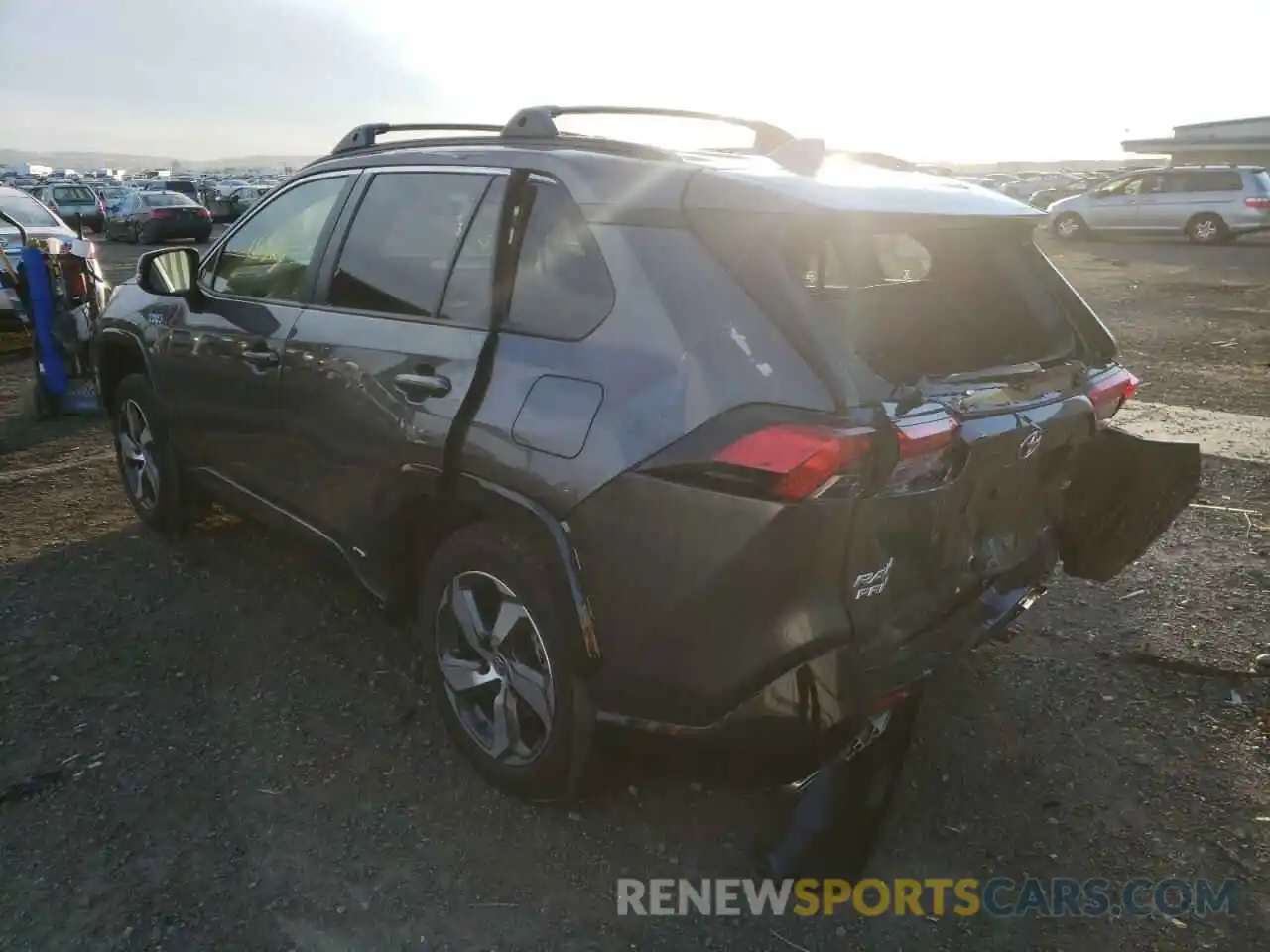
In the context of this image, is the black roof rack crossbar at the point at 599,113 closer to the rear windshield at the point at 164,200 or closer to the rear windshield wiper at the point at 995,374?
the rear windshield wiper at the point at 995,374

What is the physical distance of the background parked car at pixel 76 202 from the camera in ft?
92.7

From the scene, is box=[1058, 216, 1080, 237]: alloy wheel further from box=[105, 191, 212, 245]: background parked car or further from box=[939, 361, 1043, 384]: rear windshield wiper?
box=[939, 361, 1043, 384]: rear windshield wiper

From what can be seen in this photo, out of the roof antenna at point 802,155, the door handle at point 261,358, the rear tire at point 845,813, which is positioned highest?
the roof antenna at point 802,155

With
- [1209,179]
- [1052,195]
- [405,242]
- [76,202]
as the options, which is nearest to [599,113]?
[405,242]

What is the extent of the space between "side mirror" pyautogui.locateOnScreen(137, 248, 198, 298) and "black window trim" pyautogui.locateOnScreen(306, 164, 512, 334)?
109cm

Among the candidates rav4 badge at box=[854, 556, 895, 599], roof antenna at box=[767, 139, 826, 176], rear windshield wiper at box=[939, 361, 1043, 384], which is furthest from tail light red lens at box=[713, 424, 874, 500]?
roof antenna at box=[767, 139, 826, 176]

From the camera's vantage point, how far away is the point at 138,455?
4973 millimetres

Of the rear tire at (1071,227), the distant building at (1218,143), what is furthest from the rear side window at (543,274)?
the distant building at (1218,143)

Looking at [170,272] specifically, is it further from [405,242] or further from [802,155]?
[802,155]

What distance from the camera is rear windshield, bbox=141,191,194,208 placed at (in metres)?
25.9

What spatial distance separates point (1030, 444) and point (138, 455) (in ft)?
14.0

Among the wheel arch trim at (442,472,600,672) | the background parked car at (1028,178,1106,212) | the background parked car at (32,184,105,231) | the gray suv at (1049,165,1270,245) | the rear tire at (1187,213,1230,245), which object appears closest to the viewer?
the wheel arch trim at (442,472,600,672)

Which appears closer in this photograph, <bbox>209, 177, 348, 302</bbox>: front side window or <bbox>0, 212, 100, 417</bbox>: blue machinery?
<bbox>209, 177, 348, 302</bbox>: front side window

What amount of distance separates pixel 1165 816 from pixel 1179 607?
62.2 inches
